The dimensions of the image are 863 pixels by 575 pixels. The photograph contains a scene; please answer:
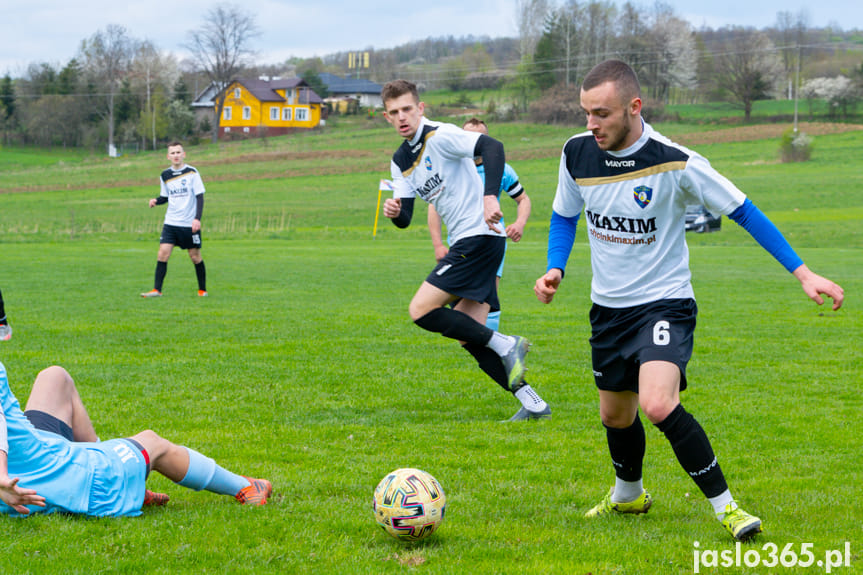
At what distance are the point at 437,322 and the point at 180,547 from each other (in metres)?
3.26

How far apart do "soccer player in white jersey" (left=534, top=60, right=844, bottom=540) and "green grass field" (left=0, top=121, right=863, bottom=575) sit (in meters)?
0.42

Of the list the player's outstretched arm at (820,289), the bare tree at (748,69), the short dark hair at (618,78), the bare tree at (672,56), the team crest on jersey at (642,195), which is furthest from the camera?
the bare tree at (672,56)

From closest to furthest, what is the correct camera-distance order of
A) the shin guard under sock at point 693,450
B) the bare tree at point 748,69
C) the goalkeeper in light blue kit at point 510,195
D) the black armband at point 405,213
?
the shin guard under sock at point 693,450
the black armband at point 405,213
the goalkeeper in light blue kit at point 510,195
the bare tree at point 748,69

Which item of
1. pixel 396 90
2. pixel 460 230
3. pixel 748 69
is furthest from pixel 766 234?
pixel 748 69

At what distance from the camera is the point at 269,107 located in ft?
315

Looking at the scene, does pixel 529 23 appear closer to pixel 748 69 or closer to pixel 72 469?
pixel 748 69

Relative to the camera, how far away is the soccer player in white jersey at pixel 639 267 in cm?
417

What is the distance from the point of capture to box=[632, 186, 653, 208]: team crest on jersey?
4.45 metres

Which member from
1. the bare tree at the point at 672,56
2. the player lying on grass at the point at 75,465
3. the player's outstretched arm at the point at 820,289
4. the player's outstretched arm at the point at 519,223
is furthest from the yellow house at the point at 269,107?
the player's outstretched arm at the point at 820,289

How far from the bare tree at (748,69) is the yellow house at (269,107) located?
44.6 m

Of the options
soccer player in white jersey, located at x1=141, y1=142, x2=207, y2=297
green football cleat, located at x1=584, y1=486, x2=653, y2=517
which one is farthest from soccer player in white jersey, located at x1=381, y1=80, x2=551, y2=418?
soccer player in white jersey, located at x1=141, y1=142, x2=207, y2=297

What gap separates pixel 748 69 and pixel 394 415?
A: 266ft

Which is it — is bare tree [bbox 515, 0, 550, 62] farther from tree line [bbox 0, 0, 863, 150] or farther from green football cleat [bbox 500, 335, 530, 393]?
green football cleat [bbox 500, 335, 530, 393]

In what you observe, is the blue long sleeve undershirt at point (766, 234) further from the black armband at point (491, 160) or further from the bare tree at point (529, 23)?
the bare tree at point (529, 23)
